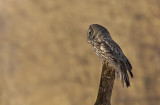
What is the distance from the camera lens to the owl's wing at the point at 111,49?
181 centimetres

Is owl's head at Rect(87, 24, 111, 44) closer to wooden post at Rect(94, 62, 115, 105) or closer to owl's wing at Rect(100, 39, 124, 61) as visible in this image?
owl's wing at Rect(100, 39, 124, 61)

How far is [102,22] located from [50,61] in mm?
735

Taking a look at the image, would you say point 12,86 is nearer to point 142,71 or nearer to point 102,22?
point 102,22

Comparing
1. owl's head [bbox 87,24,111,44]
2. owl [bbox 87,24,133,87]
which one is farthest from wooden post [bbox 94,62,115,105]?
owl's head [bbox 87,24,111,44]

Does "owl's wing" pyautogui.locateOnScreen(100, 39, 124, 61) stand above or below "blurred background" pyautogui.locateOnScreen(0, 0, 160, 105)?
below

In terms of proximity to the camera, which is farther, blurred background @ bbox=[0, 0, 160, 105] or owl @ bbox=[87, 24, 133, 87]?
blurred background @ bbox=[0, 0, 160, 105]

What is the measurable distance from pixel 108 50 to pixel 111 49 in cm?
2

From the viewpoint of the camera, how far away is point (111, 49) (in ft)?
5.97

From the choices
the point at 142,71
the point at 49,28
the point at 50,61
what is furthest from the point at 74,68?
the point at 142,71

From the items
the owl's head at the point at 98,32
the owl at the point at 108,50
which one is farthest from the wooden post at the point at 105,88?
the owl's head at the point at 98,32

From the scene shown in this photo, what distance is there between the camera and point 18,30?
141 inches

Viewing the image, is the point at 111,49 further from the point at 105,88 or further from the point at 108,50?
the point at 105,88

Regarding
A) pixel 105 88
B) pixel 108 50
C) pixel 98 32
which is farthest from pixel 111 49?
pixel 105 88

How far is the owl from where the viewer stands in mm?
1774
